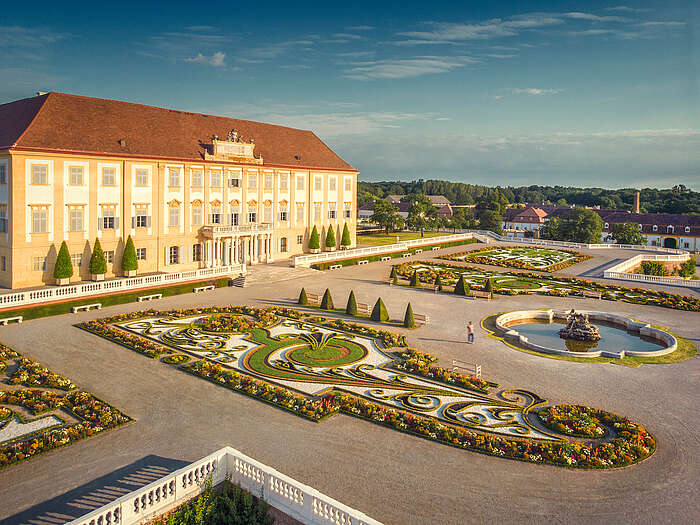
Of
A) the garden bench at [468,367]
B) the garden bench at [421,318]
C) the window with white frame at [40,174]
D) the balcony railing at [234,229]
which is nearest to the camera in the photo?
the garden bench at [468,367]

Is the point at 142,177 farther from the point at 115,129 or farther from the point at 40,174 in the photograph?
the point at 40,174

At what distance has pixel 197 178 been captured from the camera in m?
49.8

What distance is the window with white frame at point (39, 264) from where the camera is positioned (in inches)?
1553

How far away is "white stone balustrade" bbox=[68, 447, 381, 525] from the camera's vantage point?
1216cm

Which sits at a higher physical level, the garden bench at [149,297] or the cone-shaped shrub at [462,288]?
the cone-shaped shrub at [462,288]

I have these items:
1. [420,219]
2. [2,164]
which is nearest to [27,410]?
[2,164]

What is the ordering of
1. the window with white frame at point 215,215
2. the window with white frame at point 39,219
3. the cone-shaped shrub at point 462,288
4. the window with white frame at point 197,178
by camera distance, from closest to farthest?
1. the window with white frame at point 39,219
2. the cone-shaped shrub at point 462,288
3. the window with white frame at point 197,178
4. the window with white frame at point 215,215

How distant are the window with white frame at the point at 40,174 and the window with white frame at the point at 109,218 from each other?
189 inches

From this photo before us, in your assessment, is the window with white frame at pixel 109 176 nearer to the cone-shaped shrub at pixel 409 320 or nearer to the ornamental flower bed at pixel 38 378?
the ornamental flower bed at pixel 38 378

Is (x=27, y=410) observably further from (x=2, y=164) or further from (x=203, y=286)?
(x=2, y=164)

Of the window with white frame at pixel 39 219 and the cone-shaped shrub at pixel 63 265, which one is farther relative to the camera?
the cone-shaped shrub at pixel 63 265

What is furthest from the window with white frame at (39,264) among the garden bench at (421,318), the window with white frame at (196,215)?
the garden bench at (421,318)

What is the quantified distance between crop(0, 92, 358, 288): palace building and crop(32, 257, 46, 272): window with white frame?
0.07 metres

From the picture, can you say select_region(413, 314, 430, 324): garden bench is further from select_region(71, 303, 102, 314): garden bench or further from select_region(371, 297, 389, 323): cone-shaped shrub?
select_region(71, 303, 102, 314): garden bench
